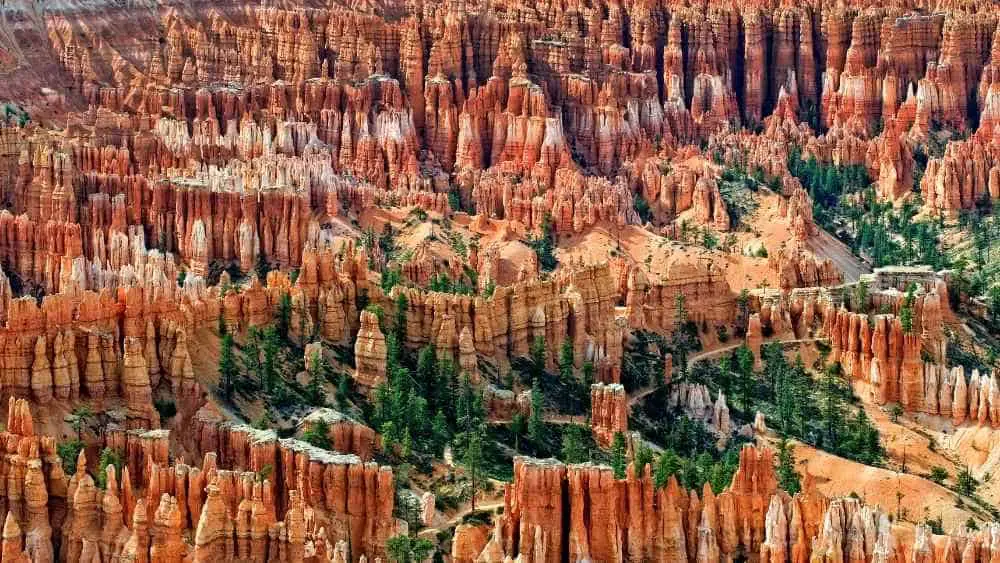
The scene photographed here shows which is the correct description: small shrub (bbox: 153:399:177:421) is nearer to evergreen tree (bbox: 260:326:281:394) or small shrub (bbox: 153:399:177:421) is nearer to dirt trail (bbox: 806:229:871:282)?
evergreen tree (bbox: 260:326:281:394)

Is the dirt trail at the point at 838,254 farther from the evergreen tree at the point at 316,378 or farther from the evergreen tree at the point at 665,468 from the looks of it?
the evergreen tree at the point at 316,378

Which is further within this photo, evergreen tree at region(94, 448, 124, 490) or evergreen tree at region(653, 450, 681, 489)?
evergreen tree at region(653, 450, 681, 489)

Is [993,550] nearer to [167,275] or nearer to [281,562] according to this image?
[281,562]

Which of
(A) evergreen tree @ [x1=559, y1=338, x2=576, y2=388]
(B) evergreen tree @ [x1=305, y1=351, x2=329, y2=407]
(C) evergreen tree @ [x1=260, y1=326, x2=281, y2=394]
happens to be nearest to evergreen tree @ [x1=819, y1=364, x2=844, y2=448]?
(A) evergreen tree @ [x1=559, y1=338, x2=576, y2=388]

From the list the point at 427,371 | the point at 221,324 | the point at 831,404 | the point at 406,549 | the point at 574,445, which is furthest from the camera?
the point at 831,404

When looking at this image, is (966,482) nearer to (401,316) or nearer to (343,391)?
(401,316)

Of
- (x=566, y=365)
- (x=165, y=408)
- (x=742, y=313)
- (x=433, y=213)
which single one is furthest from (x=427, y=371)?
(x=433, y=213)
